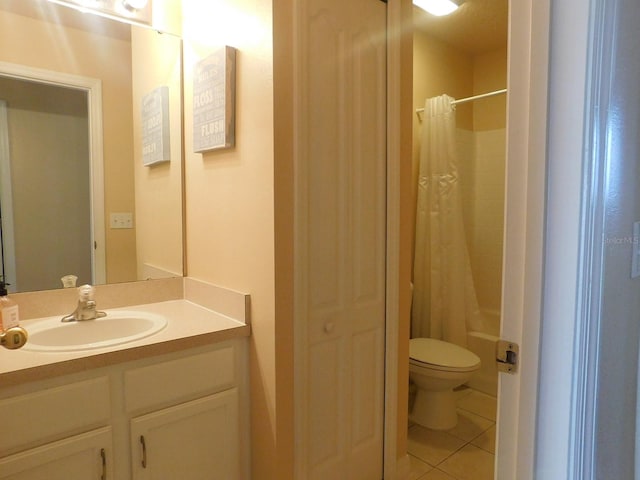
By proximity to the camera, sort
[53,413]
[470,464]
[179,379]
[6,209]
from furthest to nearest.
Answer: [470,464]
[6,209]
[179,379]
[53,413]

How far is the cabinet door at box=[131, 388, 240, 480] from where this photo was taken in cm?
126

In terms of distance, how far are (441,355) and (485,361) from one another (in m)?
0.64

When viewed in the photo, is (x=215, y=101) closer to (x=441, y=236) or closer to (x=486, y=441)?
(x=441, y=236)

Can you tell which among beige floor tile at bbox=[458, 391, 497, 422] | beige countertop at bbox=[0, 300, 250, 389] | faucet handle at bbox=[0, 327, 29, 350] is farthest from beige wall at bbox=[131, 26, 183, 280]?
beige floor tile at bbox=[458, 391, 497, 422]

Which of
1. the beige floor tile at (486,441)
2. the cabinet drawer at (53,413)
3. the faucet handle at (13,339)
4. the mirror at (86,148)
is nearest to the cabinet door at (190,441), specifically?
the cabinet drawer at (53,413)

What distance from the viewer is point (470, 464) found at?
6.37 feet

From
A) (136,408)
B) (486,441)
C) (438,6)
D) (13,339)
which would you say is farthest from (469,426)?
(438,6)

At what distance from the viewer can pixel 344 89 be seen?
1.51m

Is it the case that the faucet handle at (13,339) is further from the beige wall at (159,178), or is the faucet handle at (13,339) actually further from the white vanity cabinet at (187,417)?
the beige wall at (159,178)

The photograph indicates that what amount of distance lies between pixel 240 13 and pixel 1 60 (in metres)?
0.85

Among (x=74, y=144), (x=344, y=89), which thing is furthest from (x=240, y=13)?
(x=74, y=144)

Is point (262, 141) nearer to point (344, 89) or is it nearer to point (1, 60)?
point (344, 89)

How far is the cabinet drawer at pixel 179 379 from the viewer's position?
124 cm

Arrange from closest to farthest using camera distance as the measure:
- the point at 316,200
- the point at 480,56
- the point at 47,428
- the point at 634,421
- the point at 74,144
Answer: the point at 634,421 < the point at 47,428 < the point at 316,200 < the point at 74,144 < the point at 480,56
